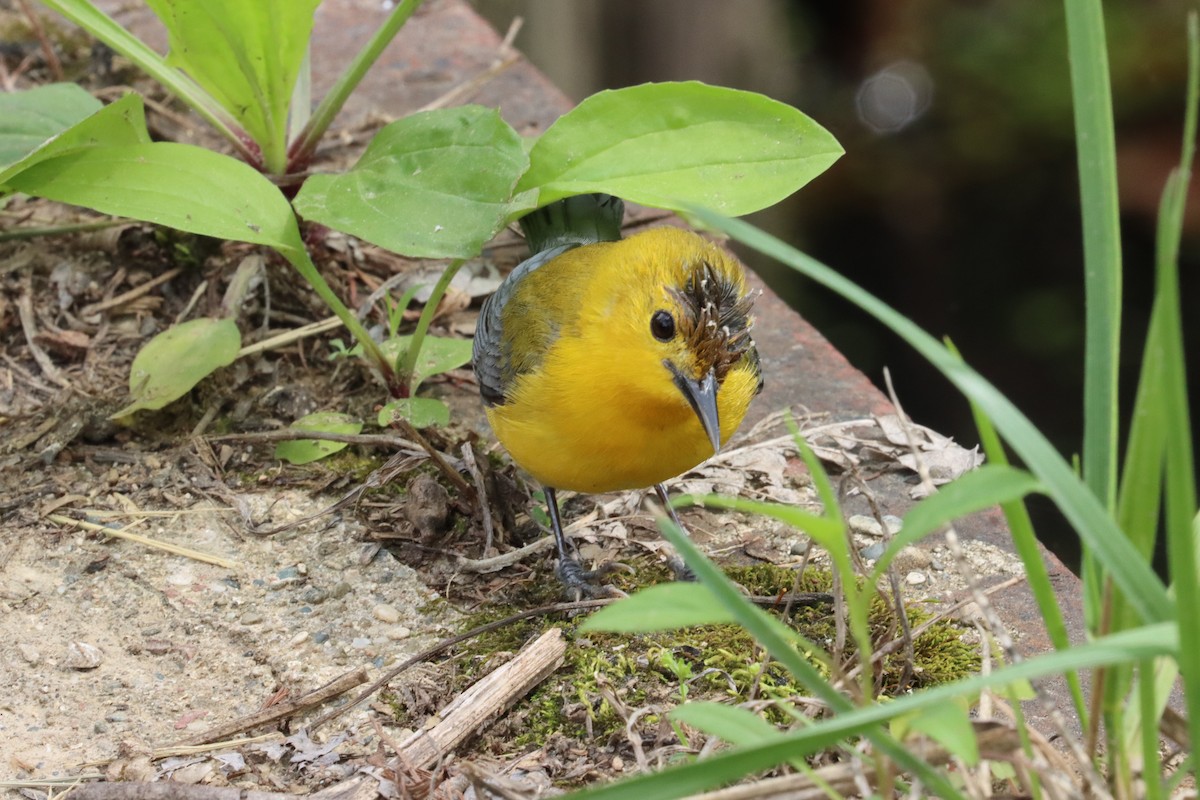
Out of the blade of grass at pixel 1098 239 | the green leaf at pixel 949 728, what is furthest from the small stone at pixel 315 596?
the blade of grass at pixel 1098 239

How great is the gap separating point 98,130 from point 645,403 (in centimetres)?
161

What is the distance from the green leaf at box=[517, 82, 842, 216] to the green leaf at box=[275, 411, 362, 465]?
0.95 meters

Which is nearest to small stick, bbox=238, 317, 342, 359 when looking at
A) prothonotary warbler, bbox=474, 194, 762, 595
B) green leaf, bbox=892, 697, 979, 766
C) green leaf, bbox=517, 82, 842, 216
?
prothonotary warbler, bbox=474, 194, 762, 595

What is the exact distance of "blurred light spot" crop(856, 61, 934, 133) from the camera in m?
11.0

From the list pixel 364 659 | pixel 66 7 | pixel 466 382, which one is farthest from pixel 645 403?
pixel 66 7

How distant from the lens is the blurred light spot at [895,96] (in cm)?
1102

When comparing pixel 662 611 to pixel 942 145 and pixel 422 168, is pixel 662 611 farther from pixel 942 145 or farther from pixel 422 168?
pixel 942 145

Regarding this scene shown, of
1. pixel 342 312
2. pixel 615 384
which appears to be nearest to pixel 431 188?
pixel 342 312

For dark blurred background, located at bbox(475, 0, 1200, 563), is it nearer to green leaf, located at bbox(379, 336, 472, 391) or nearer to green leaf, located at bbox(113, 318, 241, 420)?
green leaf, located at bbox(379, 336, 472, 391)

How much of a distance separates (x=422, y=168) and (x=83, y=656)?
1524mm

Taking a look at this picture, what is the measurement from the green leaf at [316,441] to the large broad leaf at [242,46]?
1025 mm

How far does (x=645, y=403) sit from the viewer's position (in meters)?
3.18

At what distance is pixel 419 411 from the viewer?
11.9ft

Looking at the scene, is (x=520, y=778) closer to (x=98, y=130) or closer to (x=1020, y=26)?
(x=98, y=130)
